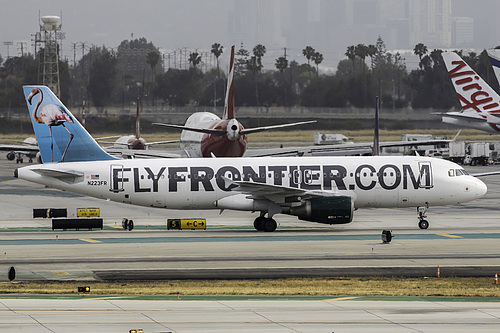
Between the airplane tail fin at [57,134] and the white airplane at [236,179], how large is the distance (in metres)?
0.06

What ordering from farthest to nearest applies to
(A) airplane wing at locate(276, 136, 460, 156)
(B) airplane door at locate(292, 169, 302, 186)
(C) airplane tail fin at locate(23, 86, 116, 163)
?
1. (A) airplane wing at locate(276, 136, 460, 156)
2. (C) airplane tail fin at locate(23, 86, 116, 163)
3. (B) airplane door at locate(292, 169, 302, 186)

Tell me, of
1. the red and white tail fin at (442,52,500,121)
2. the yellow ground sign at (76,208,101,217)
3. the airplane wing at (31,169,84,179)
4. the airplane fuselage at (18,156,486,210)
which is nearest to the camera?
the airplane wing at (31,169,84,179)

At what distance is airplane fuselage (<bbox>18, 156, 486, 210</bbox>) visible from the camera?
4734 centimetres

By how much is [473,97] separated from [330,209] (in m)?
45.3

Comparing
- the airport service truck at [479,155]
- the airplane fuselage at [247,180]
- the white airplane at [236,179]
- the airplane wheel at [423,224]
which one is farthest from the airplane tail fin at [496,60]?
the airplane wheel at [423,224]

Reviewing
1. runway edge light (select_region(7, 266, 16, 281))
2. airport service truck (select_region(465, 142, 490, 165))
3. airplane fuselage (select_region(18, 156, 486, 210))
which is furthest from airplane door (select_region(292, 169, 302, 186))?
airport service truck (select_region(465, 142, 490, 165))

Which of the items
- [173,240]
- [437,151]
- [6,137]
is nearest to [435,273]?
[173,240]

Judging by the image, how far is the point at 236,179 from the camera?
156 ft

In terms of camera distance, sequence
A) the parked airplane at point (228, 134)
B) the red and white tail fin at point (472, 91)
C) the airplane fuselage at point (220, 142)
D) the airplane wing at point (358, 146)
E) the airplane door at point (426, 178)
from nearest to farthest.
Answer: the airplane door at point (426, 178), the parked airplane at point (228, 134), the airplane fuselage at point (220, 142), the airplane wing at point (358, 146), the red and white tail fin at point (472, 91)

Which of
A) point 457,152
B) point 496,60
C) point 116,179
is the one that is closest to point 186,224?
point 116,179

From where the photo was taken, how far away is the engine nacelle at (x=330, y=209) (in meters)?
45.1

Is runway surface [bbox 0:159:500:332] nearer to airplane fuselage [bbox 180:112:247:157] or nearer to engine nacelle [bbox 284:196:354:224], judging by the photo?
engine nacelle [bbox 284:196:354:224]

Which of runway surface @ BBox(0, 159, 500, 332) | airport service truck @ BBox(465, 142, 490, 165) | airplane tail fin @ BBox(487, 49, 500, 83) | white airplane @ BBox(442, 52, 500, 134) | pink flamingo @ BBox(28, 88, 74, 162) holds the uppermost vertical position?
airplane tail fin @ BBox(487, 49, 500, 83)

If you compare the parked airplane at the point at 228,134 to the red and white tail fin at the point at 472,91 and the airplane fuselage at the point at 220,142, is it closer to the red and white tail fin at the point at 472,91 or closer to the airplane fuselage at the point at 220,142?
the airplane fuselage at the point at 220,142
